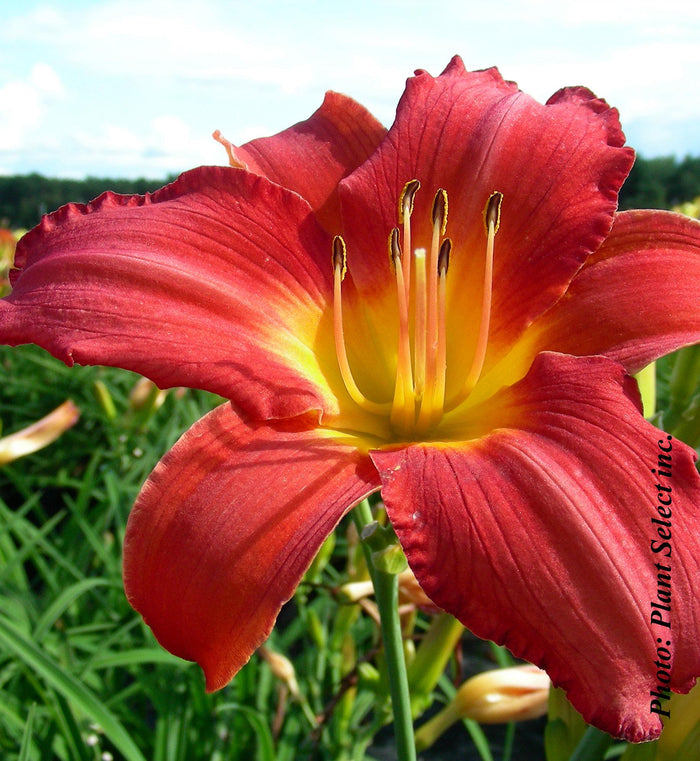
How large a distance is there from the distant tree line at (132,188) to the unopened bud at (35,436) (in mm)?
5342

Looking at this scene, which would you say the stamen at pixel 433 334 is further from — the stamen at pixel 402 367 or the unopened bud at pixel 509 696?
the unopened bud at pixel 509 696

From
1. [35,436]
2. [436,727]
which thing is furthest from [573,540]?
[35,436]

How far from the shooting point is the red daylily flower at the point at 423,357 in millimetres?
468

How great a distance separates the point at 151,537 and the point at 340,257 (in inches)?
Result: 11.3

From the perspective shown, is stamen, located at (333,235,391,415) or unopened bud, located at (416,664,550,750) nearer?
stamen, located at (333,235,391,415)

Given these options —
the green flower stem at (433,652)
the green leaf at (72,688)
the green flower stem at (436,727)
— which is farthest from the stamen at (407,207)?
the green leaf at (72,688)

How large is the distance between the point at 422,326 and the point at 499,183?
0.15 meters

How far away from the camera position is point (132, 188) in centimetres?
1594

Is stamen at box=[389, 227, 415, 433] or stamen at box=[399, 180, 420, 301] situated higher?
stamen at box=[399, 180, 420, 301]

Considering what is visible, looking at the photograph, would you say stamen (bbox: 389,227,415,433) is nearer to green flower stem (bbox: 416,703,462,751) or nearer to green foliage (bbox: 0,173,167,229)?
green flower stem (bbox: 416,703,462,751)

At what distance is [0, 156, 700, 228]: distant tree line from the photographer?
37.0 feet

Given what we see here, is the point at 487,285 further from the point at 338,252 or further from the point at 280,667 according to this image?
the point at 280,667

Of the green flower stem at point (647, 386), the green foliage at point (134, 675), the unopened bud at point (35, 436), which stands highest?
the green flower stem at point (647, 386)

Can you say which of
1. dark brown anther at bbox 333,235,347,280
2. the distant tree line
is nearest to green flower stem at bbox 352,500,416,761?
dark brown anther at bbox 333,235,347,280
